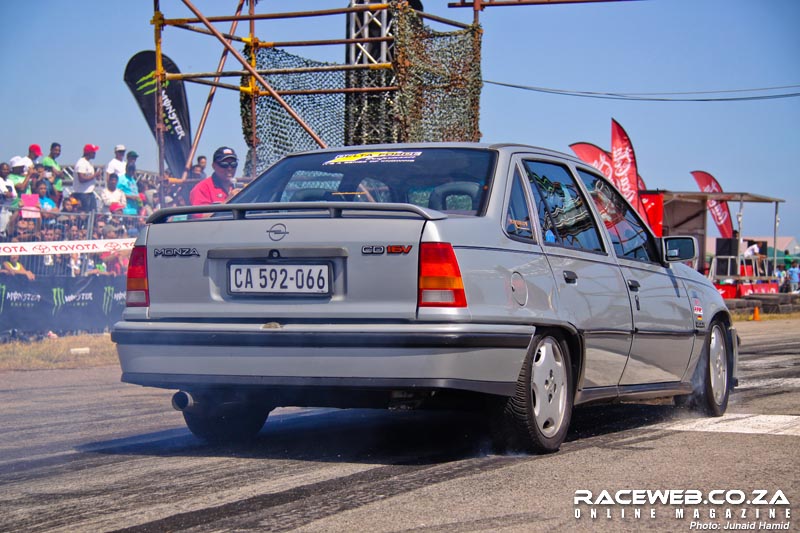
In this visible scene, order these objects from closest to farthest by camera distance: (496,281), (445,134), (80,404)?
(496,281), (80,404), (445,134)

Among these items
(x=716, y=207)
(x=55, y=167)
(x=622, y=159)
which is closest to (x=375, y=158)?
(x=55, y=167)

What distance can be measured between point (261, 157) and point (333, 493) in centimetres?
1073

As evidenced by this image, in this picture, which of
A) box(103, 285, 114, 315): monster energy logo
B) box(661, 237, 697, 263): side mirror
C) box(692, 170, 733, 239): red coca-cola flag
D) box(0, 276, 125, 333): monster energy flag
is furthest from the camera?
box(692, 170, 733, 239): red coca-cola flag

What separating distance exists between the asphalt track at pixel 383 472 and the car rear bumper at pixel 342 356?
38 centimetres

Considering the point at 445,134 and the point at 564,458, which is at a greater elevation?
the point at 445,134

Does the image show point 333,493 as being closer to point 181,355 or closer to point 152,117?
point 181,355

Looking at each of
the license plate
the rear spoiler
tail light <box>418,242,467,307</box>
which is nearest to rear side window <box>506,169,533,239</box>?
the rear spoiler

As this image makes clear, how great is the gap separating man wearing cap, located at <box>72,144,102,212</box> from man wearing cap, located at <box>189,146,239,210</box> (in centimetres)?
387

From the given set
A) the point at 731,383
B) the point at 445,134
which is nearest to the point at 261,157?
the point at 445,134

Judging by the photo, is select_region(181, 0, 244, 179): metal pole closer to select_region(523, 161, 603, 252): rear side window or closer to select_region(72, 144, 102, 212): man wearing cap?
select_region(72, 144, 102, 212): man wearing cap

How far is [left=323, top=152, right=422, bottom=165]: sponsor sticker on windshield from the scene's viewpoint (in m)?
5.73

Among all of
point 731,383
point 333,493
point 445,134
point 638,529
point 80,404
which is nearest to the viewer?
point 638,529

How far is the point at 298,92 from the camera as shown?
14.5 m

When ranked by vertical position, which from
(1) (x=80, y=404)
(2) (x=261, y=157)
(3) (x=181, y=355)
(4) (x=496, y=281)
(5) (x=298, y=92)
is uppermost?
(5) (x=298, y=92)
